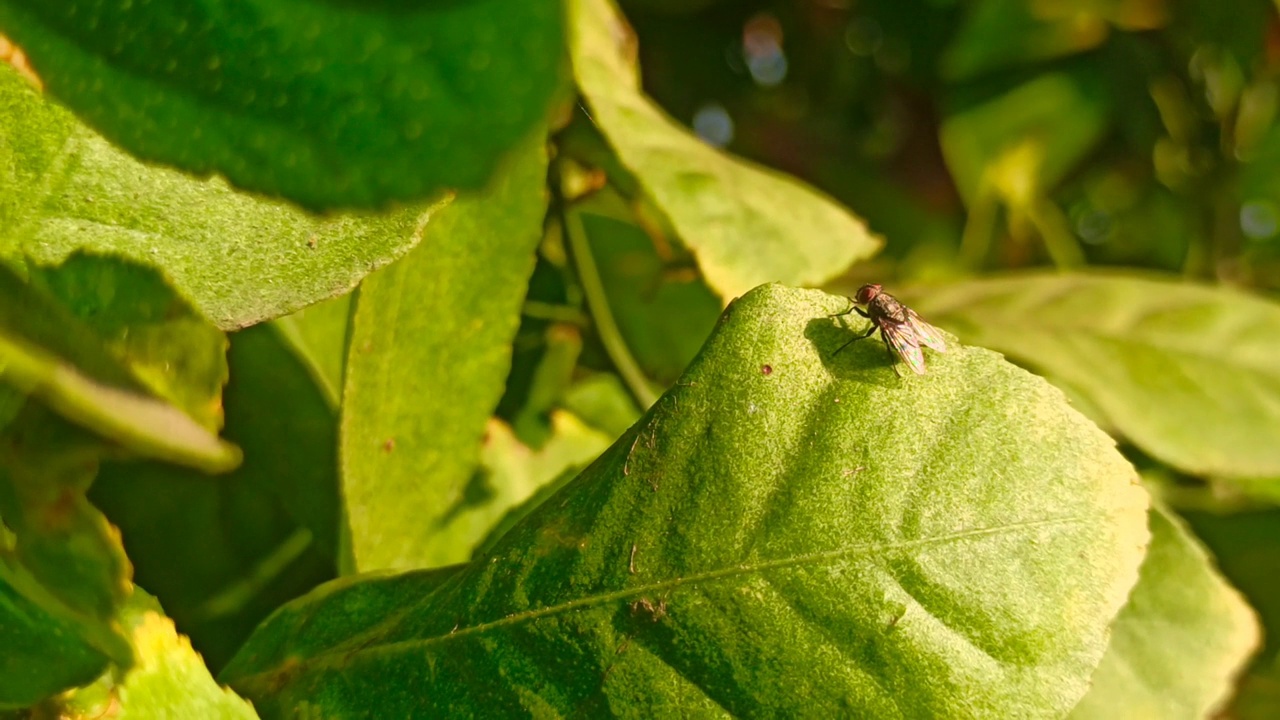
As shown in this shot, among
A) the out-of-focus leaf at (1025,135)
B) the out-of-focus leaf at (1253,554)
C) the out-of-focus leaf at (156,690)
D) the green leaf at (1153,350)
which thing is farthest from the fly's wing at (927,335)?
the out-of-focus leaf at (1025,135)

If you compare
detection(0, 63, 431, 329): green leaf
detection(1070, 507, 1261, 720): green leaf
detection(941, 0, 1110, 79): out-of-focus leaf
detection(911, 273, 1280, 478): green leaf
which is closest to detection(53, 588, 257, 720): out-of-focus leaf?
detection(0, 63, 431, 329): green leaf

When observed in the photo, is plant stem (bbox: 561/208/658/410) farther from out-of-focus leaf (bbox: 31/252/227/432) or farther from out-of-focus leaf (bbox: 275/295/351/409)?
out-of-focus leaf (bbox: 31/252/227/432)

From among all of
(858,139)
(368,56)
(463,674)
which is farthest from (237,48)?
(858,139)

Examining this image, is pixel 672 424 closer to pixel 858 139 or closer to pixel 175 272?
pixel 175 272

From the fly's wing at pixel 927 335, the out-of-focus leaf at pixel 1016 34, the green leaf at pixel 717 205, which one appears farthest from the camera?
the out-of-focus leaf at pixel 1016 34

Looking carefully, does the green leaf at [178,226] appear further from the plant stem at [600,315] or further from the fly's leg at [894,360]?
the plant stem at [600,315]

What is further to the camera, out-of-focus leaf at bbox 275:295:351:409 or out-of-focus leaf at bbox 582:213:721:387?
out-of-focus leaf at bbox 582:213:721:387
